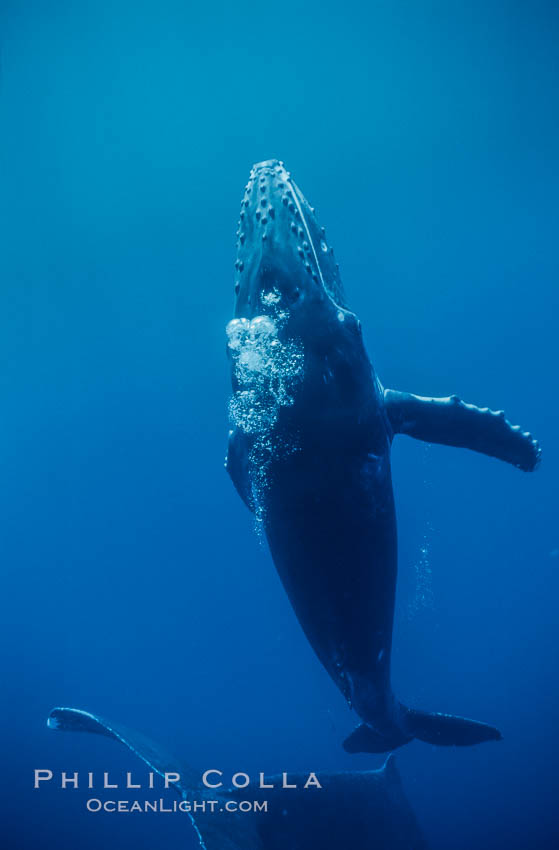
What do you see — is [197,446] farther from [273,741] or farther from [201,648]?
[273,741]

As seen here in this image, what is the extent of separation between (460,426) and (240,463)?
2.63 meters

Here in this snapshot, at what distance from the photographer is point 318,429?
5.04 m

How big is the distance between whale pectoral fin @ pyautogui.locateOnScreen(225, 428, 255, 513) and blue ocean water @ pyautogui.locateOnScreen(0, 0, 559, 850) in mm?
24546

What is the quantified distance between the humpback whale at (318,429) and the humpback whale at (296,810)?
6.98ft

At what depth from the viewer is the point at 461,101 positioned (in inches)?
1040

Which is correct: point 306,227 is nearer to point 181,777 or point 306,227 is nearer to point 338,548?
point 338,548

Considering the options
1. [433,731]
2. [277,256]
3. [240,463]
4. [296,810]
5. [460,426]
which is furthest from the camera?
[433,731]

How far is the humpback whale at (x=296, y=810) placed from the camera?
19.2ft

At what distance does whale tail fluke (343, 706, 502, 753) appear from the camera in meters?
7.86

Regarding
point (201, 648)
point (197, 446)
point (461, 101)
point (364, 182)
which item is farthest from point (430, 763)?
point (461, 101)

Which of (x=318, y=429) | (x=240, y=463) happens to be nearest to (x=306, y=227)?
(x=318, y=429)

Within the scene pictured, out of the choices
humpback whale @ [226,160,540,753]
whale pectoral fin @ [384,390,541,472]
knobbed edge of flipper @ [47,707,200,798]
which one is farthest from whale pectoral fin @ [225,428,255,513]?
knobbed edge of flipper @ [47,707,200,798]

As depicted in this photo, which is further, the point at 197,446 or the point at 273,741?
the point at 197,446

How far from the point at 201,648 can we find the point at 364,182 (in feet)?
109
